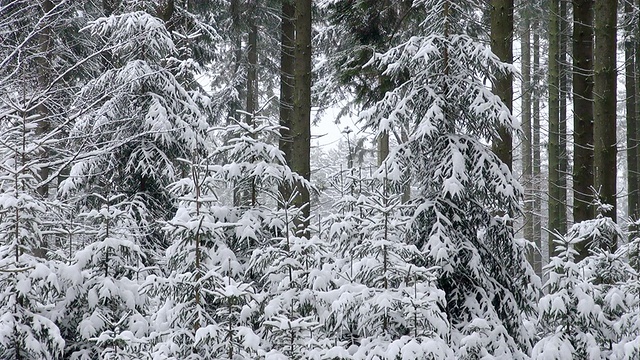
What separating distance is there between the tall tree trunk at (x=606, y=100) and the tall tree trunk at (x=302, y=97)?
499 cm

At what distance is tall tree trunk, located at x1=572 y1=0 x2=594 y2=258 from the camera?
966 cm

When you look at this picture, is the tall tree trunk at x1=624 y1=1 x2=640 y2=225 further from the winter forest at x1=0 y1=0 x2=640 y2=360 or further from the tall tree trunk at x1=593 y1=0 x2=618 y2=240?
the winter forest at x1=0 y1=0 x2=640 y2=360

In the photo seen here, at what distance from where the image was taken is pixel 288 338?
4.42m

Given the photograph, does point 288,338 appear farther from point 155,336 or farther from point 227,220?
point 227,220

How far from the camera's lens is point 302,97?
10.7 meters

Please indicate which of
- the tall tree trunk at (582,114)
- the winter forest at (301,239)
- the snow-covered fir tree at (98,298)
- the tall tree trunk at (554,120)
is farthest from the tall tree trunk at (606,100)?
the snow-covered fir tree at (98,298)

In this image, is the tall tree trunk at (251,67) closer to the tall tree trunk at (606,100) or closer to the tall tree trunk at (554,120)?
A: the tall tree trunk at (554,120)

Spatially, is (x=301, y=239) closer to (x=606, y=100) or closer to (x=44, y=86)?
(x=44, y=86)

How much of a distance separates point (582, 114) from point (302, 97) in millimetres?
5182

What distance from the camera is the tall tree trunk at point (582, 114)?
9664mm

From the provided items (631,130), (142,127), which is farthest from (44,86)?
(631,130)

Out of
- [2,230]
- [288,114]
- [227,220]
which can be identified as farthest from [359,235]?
[288,114]

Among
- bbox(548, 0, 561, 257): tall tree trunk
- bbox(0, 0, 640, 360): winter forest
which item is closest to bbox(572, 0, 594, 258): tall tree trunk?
bbox(0, 0, 640, 360): winter forest

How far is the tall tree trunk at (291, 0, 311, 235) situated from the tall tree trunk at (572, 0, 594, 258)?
481 cm
